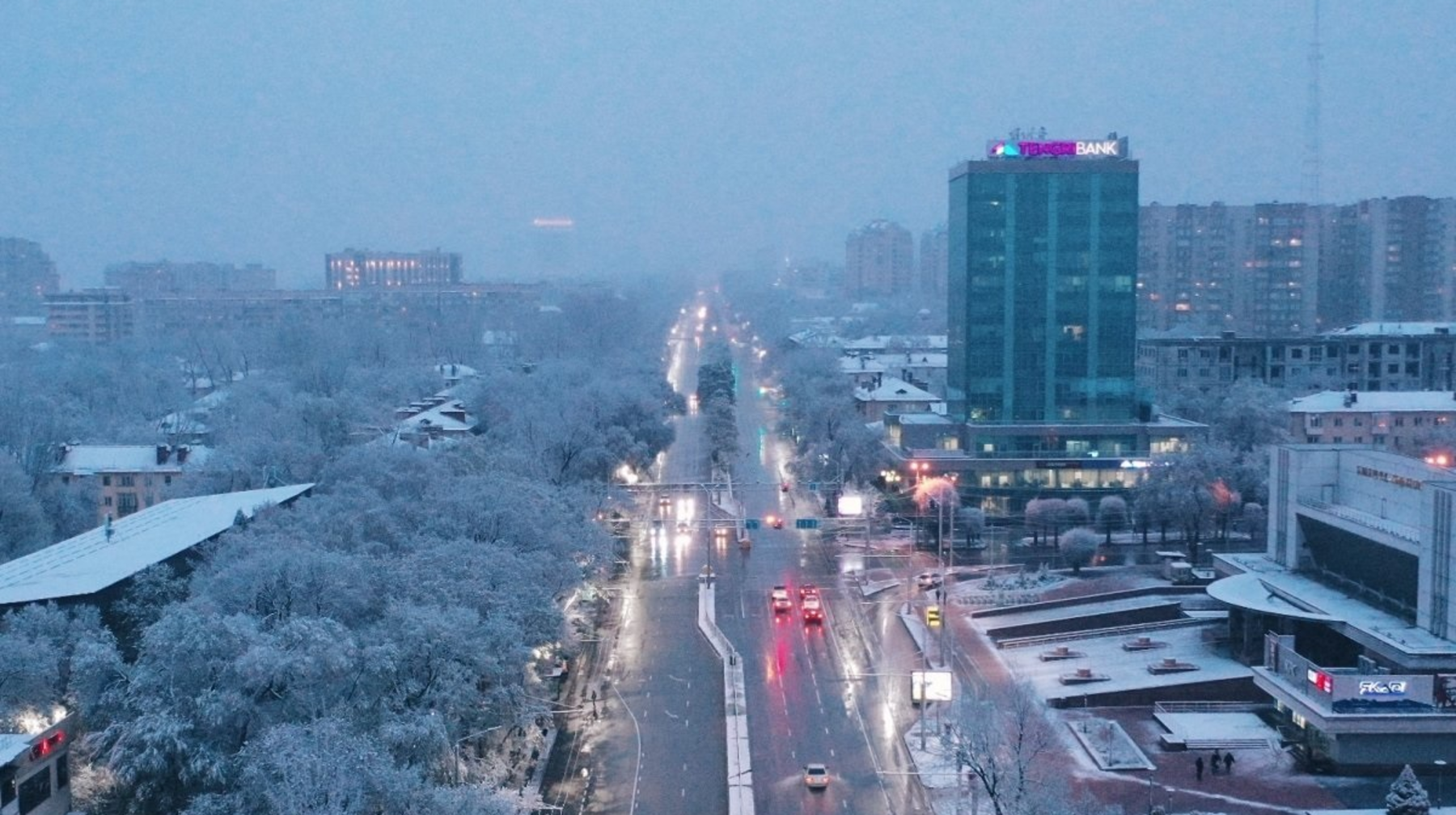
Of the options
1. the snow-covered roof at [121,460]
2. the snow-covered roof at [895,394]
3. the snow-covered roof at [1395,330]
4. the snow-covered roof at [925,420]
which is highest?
the snow-covered roof at [1395,330]

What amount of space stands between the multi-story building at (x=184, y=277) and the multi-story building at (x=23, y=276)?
6819 millimetres

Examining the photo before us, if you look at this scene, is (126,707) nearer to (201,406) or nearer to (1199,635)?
(1199,635)

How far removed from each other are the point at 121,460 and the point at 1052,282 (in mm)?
29334

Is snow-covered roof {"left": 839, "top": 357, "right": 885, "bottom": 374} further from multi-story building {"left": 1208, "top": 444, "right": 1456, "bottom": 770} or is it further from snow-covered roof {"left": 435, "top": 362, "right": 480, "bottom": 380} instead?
multi-story building {"left": 1208, "top": 444, "right": 1456, "bottom": 770}

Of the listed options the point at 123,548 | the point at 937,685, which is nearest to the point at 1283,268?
the point at 937,685

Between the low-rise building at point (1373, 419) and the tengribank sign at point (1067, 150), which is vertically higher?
the tengribank sign at point (1067, 150)

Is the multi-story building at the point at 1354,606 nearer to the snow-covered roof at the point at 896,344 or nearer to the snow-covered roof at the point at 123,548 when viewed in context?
the snow-covered roof at the point at 123,548

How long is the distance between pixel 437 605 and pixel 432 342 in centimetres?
7630

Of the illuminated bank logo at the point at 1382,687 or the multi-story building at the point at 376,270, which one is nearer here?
the illuminated bank logo at the point at 1382,687

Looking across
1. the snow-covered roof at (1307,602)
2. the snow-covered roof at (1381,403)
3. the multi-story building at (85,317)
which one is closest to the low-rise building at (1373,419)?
the snow-covered roof at (1381,403)

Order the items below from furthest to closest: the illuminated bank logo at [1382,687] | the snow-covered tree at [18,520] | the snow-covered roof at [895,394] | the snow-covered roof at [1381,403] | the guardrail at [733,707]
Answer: the snow-covered roof at [895,394] → the snow-covered roof at [1381,403] → the snow-covered tree at [18,520] → the illuminated bank logo at [1382,687] → the guardrail at [733,707]

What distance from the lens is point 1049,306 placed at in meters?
43.1

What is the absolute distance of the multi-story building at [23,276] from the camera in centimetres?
13462

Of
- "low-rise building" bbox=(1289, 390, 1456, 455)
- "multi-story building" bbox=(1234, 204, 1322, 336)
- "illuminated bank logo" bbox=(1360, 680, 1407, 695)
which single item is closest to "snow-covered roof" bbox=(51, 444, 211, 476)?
Result: "illuminated bank logo" bbox=(1360, 680, 1407, 695)
